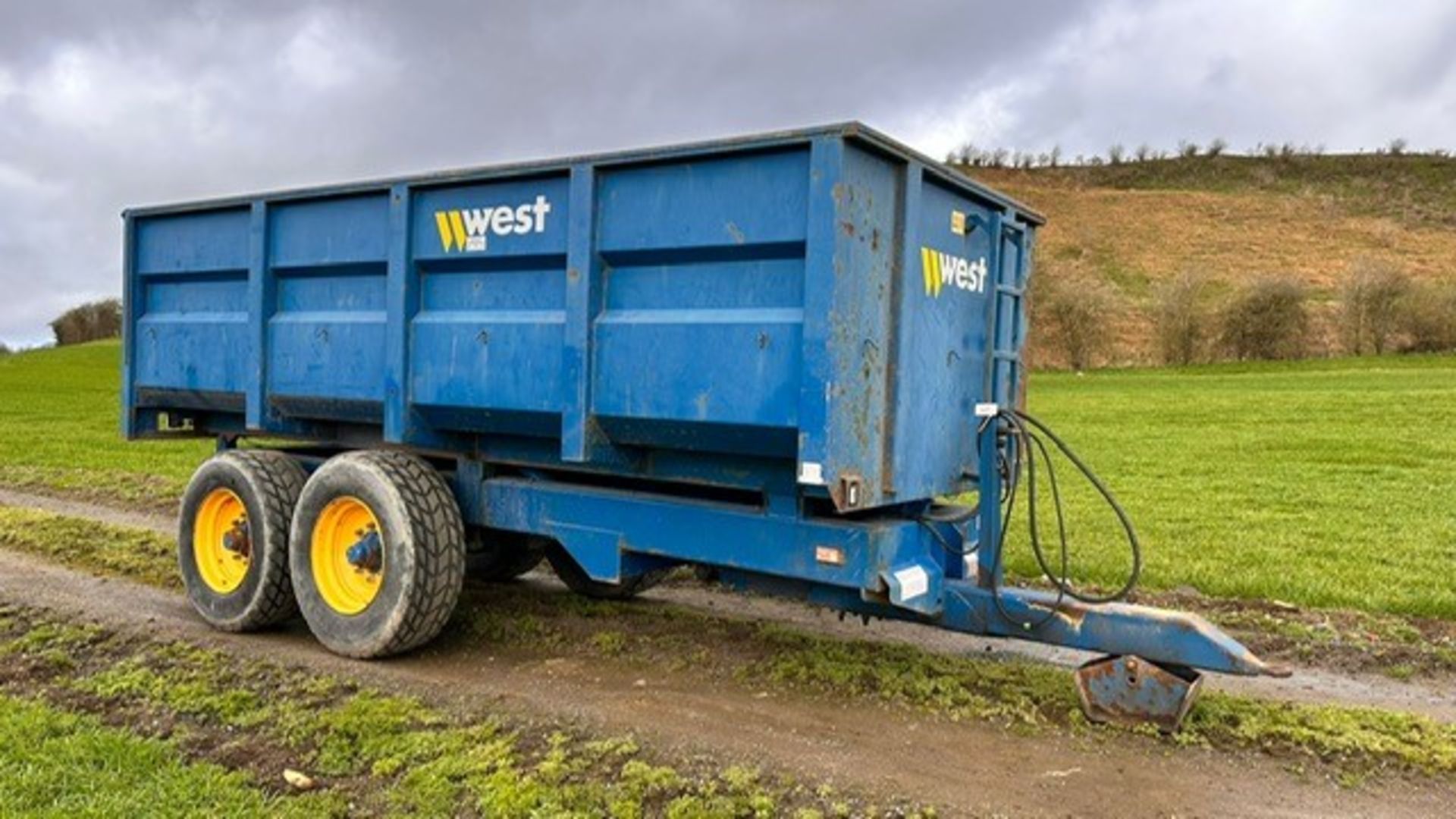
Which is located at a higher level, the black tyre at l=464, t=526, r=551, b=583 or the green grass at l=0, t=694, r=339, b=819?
the black tyre at l=464, t=526, r=551, b=583

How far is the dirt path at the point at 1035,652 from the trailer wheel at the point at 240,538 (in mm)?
1902

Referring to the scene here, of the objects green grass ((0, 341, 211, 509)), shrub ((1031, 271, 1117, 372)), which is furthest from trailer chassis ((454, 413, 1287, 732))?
shrub ((1031, 271, 1117, 372))

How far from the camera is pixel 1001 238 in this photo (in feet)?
18.2

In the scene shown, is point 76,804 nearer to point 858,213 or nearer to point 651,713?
point 651,713

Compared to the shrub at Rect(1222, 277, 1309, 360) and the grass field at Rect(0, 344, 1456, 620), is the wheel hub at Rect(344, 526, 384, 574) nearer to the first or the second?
the grass field at Rect(0, 344, 1456, 620)

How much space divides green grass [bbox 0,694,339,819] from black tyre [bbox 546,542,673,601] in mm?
2795

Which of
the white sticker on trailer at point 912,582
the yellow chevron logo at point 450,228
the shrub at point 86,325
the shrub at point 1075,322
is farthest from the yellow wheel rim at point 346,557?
the shrub at point 86,325

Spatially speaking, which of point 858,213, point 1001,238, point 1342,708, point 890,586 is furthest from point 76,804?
point 1342,708

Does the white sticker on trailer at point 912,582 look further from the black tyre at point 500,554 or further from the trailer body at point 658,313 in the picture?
the black tyre at point 500,554

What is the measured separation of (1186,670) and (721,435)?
219 centimetres

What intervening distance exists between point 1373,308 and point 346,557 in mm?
47140

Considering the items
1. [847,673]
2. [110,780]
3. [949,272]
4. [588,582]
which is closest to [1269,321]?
[588,582]

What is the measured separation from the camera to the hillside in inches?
2221

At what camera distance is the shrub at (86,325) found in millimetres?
A: 81000
